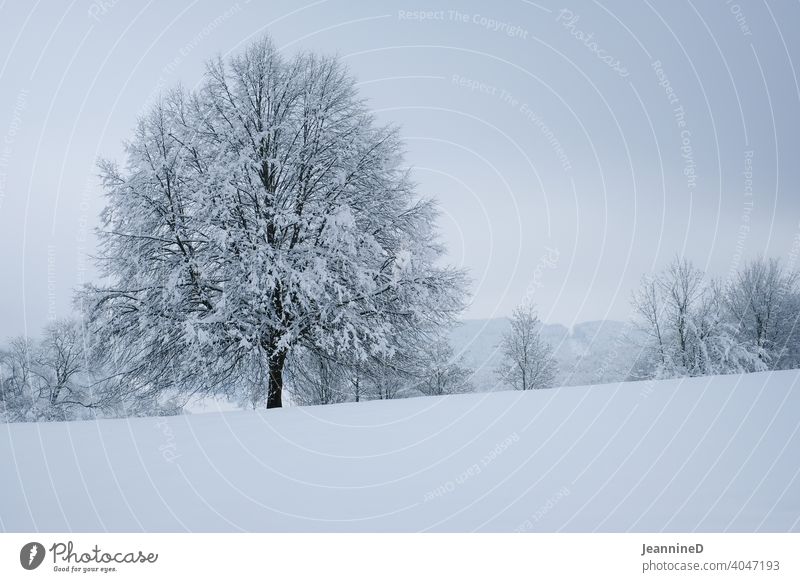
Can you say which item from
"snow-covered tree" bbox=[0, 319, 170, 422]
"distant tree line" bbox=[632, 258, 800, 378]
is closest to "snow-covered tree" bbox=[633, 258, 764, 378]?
"distant tree line" bbox=[632, 258, 800, 378]

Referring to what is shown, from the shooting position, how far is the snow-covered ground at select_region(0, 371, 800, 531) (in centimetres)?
245

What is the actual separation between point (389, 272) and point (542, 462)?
8.62 metres

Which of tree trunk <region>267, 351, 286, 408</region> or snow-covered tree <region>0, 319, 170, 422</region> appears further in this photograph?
snow-covered tree <region>0, 319, 170, 422</region>

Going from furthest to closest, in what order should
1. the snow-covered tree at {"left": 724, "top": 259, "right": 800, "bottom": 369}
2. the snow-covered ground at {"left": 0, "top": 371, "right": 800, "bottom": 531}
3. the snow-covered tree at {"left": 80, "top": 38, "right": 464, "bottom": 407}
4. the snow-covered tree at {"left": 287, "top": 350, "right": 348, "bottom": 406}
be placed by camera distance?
the snow-covered tree at {"left": 724, "top": 259, "right": 800, "bottom": 369} → the snow-covered tree at {"left": 287, "top": 350, "right": 348, "bottom": 406} → the snow-covered tree at {"left": 80, "top": 38, "right": 464, "bottom": 407} → the snow-covered ground at {"left": 0, "top": 371, "right": 800, "bottom": 531}

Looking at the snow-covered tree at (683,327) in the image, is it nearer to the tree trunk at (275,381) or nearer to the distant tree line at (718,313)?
the distant tree line at (718,313)

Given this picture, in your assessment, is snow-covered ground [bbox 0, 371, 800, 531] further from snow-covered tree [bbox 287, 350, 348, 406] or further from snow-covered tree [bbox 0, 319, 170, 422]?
snow-covered tree [bbox 0, 319, 170, 422]

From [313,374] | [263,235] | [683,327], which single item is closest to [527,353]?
[683,327]

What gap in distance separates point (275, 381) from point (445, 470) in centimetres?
930

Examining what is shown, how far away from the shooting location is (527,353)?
27422mm

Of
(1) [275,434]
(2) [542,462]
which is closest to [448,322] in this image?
(1) [275,434]

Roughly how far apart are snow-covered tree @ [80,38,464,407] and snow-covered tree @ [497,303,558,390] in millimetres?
16618

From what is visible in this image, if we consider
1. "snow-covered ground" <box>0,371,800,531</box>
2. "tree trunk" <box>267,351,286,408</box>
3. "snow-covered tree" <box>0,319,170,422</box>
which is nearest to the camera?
"snow-covered ground" <box>0,371,800,531</box>

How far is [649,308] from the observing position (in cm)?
2556
